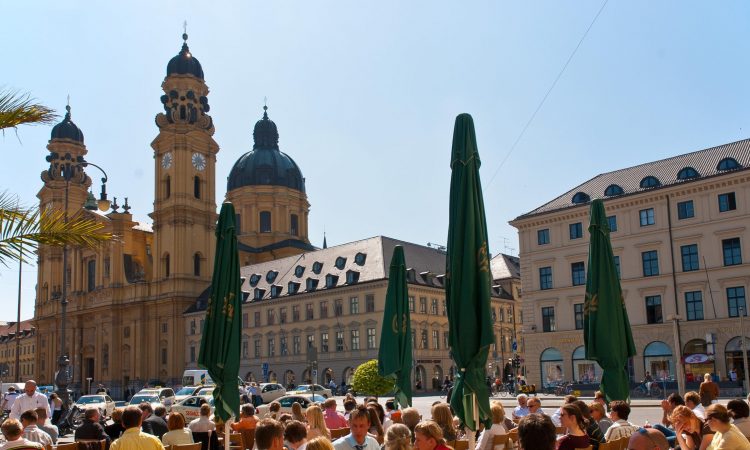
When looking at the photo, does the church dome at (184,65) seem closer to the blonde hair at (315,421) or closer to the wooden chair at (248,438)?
the wooden chair at (248,438)

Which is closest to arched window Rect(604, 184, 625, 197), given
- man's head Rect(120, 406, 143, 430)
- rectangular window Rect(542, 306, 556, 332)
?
rectangular window Rect(542, 306, 556, 332)

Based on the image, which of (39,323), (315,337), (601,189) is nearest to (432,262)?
(315,337)

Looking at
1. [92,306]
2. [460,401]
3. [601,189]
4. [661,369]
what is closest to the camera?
[460,401]

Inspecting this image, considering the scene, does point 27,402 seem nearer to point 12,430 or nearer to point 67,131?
point 12,430

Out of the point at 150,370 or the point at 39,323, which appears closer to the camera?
the point at 150,370

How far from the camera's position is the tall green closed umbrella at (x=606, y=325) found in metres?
13.2

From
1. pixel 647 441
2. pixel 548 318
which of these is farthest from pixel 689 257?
pixel 647 441

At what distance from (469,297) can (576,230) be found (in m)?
43.2

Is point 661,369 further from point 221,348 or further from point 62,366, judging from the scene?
Result: point 221,348

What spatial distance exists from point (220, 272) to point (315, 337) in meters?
56.2

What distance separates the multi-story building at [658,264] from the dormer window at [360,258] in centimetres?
1862

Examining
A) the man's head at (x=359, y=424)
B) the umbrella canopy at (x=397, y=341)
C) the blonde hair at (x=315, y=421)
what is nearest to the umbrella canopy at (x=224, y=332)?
the blonde hair at (x=315, y=421)

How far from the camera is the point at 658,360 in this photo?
46.3 m

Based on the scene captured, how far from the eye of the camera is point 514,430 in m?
12.7
